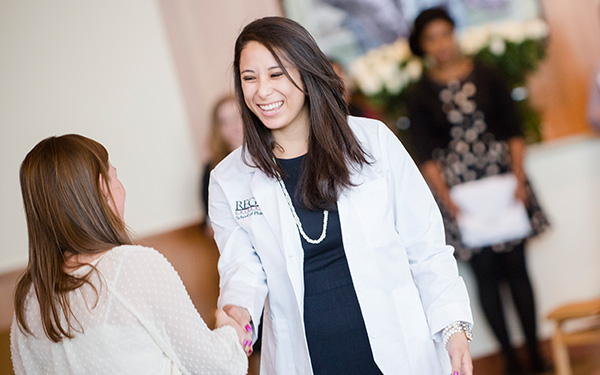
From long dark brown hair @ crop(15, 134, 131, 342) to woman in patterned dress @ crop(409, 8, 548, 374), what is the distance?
8.19ft

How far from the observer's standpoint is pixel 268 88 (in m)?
1.92

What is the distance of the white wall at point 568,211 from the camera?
4.06 metres

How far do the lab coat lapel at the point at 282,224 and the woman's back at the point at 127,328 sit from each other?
0.31 meters

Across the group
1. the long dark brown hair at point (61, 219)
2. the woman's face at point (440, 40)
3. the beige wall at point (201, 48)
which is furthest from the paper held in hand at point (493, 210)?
the long dark brown hair at point (61, 219)

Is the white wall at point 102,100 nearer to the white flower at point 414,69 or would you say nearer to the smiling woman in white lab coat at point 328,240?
the white flower at point 414,69

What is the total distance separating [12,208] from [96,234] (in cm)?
239

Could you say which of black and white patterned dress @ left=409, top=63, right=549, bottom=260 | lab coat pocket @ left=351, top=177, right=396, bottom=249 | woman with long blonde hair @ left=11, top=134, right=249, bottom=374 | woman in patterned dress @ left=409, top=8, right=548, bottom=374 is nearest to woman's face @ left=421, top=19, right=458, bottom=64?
woman in patterned dress @ left=409, top=8, right=548, bottom=374

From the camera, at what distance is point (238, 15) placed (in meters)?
4.28

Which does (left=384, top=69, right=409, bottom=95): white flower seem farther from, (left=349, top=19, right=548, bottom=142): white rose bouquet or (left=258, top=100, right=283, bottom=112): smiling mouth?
(left=258, top=100, right=283, bottom=112): smiling mouth

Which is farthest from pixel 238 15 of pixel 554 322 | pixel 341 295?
pixel 341 295

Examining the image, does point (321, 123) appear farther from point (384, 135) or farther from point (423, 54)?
point (423, 54)

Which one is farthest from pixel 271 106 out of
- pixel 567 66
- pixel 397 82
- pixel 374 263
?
pixel 567 66

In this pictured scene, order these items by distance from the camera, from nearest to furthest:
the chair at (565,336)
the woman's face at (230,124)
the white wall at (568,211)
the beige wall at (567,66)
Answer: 1. the chair at (565,336)
2. the woman's face at (230,124)
3. the white wall at (568,211)
4. the beige wall at (567,66)

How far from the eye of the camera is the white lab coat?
193cm
